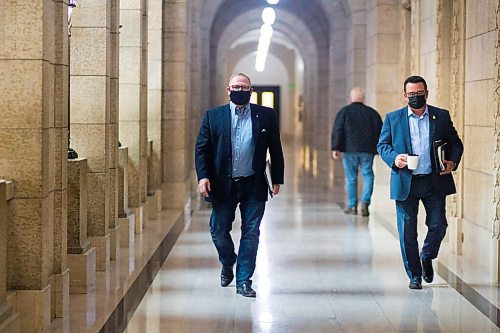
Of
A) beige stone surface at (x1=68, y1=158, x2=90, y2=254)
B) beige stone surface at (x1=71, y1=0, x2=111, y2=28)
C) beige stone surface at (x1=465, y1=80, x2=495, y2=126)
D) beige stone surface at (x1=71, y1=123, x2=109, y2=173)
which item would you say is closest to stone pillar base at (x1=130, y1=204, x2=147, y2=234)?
beige stone surface at (x1=71, y1=123, x2=109, y2=173)

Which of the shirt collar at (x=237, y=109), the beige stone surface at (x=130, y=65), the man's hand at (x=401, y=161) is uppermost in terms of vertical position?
the beige stone surface at (x=130, y=65)

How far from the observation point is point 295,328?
20.0 feet

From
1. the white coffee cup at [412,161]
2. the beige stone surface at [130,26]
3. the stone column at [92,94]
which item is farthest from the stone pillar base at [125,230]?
the white coffee cup at [412,161]

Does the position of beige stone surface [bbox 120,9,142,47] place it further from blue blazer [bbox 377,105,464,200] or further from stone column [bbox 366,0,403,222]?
stone column [bbox 366,0,403,222]

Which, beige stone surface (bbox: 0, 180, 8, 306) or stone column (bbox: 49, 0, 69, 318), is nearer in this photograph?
beige stone surface (bbox: 0, 180, 8, 306)

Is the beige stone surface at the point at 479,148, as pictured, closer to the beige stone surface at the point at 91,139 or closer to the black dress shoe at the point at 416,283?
the black dress shoe at the point at 416,283

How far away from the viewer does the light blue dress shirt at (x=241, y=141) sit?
7160 millimetres

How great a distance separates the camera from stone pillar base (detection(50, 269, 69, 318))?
20.2ft

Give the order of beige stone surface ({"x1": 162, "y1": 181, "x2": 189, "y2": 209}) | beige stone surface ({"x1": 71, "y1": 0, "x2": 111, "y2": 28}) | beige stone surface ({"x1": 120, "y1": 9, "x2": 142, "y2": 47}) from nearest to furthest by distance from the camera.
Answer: beige stone surface ({"x1": 71, "y1": 0, "x2": 111, "y2": 28}), beige stone surface ({"x1": 120, "y1": 9, "x2": 142, "y2": 47}), beige stone surface ({"x1": 162, "y1": 181, "x2": 189, "y2": 209})

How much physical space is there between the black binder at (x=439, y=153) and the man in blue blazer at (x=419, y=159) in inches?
0.6

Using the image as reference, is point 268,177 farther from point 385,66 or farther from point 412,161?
point 385,66

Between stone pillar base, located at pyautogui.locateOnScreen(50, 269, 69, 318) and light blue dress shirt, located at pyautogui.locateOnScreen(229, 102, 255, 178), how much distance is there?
1.57 meters

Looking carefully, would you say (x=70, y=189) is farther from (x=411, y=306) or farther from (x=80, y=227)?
(x=411, y=306)

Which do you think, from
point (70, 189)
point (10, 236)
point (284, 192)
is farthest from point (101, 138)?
point (284, 192)
